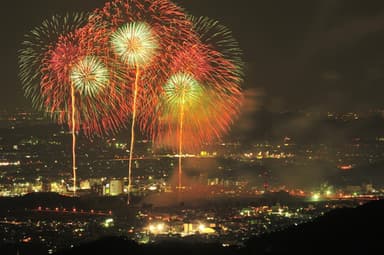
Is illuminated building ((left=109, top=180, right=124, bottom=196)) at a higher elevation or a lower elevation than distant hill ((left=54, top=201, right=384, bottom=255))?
higher

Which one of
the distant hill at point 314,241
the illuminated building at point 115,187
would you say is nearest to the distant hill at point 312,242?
the distant hill at point 314,241

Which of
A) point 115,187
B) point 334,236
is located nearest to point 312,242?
point 334,236

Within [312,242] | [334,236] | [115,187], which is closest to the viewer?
[312,242]

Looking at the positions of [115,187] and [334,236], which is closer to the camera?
[334,236]

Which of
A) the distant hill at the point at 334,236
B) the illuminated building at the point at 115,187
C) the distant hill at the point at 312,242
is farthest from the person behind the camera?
the illuminated building at the point at 115,187

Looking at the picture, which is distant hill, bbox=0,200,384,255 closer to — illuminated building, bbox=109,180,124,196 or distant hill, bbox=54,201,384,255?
distant hill, bbox=54,201,384,255

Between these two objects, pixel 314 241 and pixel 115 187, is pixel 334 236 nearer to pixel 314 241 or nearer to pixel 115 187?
pixel 314 241

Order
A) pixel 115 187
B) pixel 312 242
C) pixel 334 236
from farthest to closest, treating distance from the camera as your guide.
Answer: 1. pixel 115 187
2. pixel 334 236
3. pixel 312 242

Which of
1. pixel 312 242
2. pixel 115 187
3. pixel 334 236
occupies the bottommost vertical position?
pixel 312 242

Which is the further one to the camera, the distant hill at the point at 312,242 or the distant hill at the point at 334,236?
the distant hill at the point at 312,242

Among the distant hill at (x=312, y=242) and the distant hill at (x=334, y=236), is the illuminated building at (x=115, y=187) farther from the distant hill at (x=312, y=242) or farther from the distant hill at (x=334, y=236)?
the distant hill at (x=334, y=236)

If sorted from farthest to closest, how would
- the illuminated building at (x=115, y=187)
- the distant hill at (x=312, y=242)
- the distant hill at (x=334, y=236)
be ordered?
the illuminated building at (x=115, y=187) < the distant hill at (x=312, y=242) < the distant hill at (x=334, y=236)

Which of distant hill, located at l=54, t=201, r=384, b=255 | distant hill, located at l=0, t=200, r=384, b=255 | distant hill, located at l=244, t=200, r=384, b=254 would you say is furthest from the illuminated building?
distant hill, located at l=244, t=200, r=384, b=254
